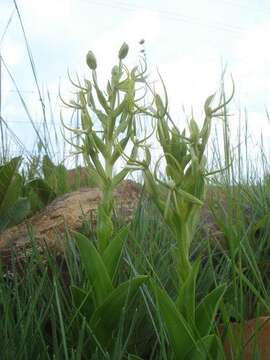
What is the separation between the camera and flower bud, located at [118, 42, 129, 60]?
1291 millimetres

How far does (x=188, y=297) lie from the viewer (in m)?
0.95

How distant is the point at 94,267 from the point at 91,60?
422mm

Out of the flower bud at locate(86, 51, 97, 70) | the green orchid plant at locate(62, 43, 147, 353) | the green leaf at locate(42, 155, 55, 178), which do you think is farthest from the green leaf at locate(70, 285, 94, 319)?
the green leaf at locate(42, 155, 55, 178)

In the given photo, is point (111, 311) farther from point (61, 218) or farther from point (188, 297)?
point (61, 218)

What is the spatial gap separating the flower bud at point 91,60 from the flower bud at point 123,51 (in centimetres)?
5

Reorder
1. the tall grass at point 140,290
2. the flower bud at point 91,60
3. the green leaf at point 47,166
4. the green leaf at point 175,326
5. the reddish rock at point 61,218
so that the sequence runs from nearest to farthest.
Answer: the green leaf at point 175,326, the tall grass at point 140,290, the flower bud at point 91,60, the reddish rock at point 61,218, the green leaf at point 47,166

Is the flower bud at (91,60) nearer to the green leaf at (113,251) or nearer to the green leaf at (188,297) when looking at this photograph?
the green leaf at (113,251)

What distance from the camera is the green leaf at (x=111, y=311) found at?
3.47ft

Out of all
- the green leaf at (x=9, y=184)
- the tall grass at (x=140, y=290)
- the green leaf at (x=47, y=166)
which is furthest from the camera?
the green leaf at (x=47, y=166)

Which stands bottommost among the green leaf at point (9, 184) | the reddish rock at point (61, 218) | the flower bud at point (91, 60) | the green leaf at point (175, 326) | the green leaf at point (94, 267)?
the green leaf at point (175, 326)

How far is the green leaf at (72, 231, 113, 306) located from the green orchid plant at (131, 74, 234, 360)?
0.58ft

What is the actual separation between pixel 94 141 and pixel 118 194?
679 millimetres

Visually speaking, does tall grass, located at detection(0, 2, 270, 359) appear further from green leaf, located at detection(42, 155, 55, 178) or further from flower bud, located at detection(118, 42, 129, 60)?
green leaf, located at detection(42, 155, 55, 178)

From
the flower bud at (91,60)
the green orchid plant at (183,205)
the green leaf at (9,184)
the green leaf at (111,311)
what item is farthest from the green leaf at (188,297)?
the green leaf at (9,184)
